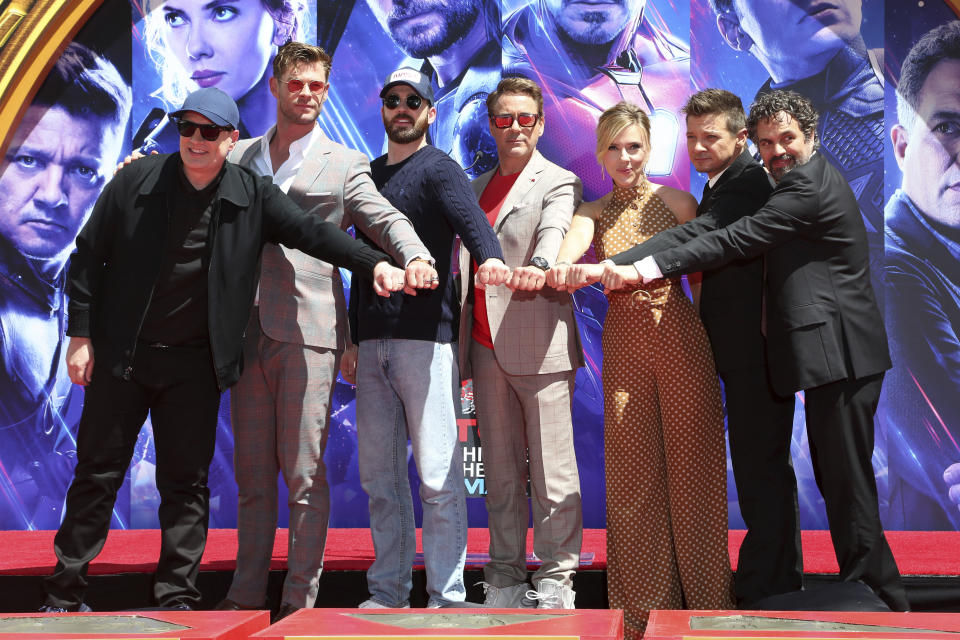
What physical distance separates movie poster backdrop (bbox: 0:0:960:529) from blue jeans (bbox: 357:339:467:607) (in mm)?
1966

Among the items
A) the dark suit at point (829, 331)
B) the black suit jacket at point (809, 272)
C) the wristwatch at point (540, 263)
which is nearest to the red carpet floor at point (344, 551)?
the dark suit at point (829, 331)

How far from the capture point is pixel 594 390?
5219mm

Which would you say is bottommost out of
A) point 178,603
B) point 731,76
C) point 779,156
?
point 178,603

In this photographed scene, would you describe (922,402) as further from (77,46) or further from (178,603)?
(77,46)

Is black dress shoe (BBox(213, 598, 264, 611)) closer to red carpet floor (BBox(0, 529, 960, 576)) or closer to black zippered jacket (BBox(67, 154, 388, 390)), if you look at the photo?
red carpet floor (BBox(0, 529, 960, 576))

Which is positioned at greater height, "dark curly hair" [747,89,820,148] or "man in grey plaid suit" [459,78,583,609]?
"dark curly hair" [747,89,820,148]

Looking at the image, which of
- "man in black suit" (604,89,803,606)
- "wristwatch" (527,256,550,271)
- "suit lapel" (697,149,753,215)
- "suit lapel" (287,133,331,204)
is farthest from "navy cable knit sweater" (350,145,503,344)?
"suit lapel" (697,149,753,215)

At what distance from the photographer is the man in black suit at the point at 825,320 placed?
308cm

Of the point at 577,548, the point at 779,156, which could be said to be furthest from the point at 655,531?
the point at 779,156

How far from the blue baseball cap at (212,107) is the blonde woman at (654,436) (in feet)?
3.85

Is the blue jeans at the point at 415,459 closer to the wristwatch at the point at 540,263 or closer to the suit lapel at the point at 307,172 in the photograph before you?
the wristwatch at the point at 540,263

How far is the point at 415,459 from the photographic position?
321 centimetres

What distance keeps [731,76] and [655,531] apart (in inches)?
115

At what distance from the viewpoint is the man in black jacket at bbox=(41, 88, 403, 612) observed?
308 cm
